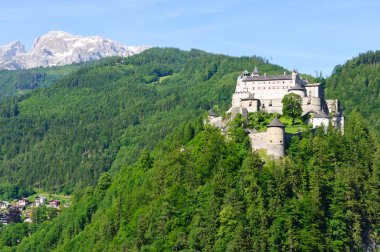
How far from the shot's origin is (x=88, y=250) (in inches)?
4633

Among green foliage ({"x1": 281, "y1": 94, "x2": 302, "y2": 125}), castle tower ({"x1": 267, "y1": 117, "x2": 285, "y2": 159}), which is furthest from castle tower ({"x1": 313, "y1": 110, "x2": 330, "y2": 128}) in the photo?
castle tower ({"x1": 267, "y1": 117, "x2": 285, "y2": 159})

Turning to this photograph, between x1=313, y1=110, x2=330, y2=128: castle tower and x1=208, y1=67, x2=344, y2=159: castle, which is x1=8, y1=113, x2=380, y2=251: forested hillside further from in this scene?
x1=313, y1=110, x2=330, y2=128: castle tower

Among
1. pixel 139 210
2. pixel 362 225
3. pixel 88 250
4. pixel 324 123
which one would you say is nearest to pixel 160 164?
pixel 139 210

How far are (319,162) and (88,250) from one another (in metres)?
47.4

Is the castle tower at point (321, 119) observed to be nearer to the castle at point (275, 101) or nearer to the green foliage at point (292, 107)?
the castle at point (275, 101)

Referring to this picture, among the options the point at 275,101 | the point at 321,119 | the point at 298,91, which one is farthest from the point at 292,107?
the point at 298,91

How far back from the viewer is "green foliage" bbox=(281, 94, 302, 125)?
370ft

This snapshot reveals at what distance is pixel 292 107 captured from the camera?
113438 mm

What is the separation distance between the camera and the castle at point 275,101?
111 meters

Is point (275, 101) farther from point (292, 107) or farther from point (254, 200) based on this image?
point (254, 200)

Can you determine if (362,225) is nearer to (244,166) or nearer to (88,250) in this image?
(244,166)

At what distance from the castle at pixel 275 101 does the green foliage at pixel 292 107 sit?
7.33 ft

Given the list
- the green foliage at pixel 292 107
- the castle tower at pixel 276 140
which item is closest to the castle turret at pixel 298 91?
the green foliage at pixel 292 107

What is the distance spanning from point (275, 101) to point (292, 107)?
5.08m
